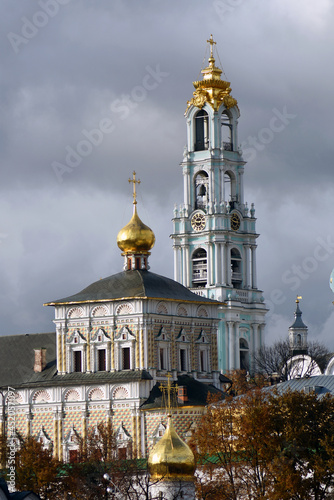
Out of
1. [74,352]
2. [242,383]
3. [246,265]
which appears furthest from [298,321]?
[74,352]

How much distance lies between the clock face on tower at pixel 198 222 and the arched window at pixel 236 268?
267cm

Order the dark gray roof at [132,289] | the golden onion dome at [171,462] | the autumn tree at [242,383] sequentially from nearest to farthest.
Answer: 1. the golden onion dome at [171,462]
2. the dark gray roof at [132,289]
3. the autumn tree at [242,383]

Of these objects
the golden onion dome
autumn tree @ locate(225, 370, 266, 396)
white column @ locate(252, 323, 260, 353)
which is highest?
white column @ locate(252, 323, 260, 353)

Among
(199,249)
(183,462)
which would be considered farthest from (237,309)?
(183,462)

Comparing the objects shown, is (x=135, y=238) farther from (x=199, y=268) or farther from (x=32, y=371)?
(x=199, y=268)

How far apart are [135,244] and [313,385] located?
12.6 meters

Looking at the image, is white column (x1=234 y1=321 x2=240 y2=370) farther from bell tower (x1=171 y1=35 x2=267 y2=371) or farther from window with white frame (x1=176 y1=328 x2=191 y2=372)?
window with white frame (x1=176 y1=328 x2=191 y2=372)

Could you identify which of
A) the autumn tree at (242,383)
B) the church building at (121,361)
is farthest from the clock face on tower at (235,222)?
the church building at (121,361)

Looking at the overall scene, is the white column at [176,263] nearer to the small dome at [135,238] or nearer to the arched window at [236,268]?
the arched window at [236,268]

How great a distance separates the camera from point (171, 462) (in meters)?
49.2

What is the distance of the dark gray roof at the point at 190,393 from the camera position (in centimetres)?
6938

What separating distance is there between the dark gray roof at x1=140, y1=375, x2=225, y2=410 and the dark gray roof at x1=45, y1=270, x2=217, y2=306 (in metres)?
3.83

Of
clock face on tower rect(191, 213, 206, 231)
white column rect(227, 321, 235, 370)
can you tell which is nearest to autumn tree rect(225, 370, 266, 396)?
white column rect(227, 321, 235, 370)

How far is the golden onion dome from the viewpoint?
49094 millimetres
